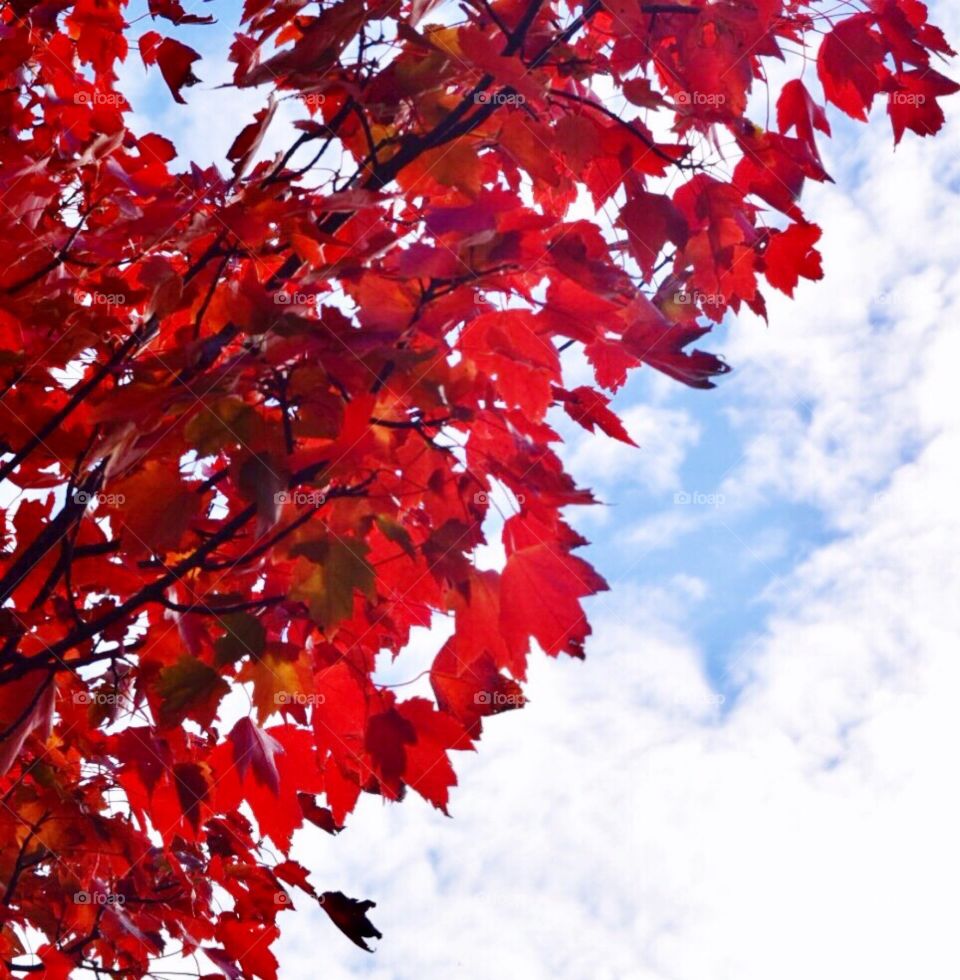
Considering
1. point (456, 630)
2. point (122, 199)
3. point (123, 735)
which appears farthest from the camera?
point (122, 199)

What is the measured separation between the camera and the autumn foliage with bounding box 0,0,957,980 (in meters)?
1.68

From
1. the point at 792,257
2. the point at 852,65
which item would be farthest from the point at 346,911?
the point at 852,65

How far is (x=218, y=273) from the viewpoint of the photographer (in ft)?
→ 6.70

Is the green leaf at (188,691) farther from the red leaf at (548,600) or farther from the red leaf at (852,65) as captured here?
the red leaf at (852,65)

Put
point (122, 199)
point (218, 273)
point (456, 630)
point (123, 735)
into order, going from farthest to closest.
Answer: point (122, 199) < point (123, 735) < point (218, 273) < point (456, 630)

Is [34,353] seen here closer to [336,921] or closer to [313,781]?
[313,781]

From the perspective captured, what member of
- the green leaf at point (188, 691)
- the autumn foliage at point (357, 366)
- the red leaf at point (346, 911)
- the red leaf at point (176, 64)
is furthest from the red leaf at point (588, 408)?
the red leaf at point (176, 64)

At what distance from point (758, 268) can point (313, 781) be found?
1627mm

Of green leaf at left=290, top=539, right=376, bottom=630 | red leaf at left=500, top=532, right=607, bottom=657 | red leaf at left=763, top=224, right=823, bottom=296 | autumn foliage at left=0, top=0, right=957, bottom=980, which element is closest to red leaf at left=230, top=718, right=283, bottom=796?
autumn foliage at left=0, top=0, right=957, bottom=980

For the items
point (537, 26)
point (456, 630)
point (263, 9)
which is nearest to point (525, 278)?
point (537, 26)

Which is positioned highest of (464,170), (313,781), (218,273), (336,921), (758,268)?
(758,268)

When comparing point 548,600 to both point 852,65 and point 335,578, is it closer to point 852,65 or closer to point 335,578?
point 335,578

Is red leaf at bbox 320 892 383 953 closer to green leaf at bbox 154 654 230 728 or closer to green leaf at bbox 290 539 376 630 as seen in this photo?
green leaf at bbox 154 654 230 728

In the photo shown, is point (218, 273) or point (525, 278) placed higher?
point (525, 278)
